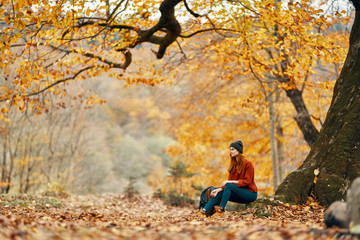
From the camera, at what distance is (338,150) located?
213 inches

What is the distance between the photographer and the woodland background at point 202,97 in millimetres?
7359

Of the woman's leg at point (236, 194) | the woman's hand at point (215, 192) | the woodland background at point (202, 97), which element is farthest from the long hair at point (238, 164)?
the woodland background at point (202, 97)

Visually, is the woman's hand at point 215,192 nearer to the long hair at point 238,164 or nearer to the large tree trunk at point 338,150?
the long hair at point 238,164

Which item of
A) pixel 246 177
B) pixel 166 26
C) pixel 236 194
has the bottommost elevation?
pixel 236 194

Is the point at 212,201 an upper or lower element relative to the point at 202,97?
lower

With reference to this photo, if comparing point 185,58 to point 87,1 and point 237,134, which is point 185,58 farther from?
point 237,134

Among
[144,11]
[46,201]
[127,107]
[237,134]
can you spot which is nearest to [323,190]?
[144,11]

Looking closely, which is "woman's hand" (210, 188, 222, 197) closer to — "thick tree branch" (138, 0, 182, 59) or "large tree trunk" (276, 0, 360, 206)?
"large tree trunk" (276, 0, 360, 206)

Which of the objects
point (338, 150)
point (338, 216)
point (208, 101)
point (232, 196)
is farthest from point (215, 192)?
point (208, 101)

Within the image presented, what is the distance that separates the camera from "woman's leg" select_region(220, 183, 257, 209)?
5.56 metres

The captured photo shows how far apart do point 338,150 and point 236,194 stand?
5.86ft

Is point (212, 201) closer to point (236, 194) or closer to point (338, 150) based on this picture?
point (236, 194)

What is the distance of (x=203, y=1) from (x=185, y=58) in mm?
2085

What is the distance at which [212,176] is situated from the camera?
51.5ft
